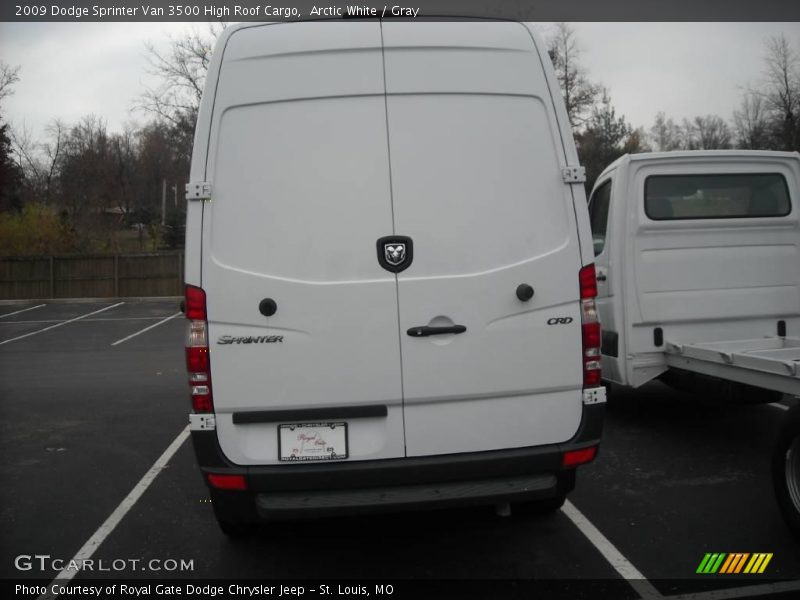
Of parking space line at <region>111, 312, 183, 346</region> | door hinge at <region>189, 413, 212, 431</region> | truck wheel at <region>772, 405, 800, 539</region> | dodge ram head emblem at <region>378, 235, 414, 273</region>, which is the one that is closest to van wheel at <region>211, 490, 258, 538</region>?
door hinge at <region>189, 413, 212, 431</region>

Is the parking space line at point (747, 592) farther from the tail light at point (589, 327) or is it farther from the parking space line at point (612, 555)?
the tail light at point (589, 327)

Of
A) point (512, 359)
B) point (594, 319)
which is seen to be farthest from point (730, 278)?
point (512, 359)

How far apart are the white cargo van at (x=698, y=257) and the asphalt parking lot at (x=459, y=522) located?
91 cm

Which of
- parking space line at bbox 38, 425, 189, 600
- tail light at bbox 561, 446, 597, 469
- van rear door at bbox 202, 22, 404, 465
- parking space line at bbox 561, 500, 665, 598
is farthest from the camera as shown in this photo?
parking space line at bbox 38, 425, 189, 600

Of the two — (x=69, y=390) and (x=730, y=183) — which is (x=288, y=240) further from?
(x=69, y=390)

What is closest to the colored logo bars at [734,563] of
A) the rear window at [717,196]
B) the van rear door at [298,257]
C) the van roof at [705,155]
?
the van rear door at [298,257]

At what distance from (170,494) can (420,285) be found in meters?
2.99

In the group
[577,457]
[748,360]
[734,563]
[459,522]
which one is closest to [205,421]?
[577,457]

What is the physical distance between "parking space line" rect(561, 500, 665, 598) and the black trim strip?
63.6 inches

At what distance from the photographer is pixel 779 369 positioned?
13.9 feet

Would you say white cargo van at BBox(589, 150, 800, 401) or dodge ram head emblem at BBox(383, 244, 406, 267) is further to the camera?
white cargo van at BBox(589, 150, 800, 401)

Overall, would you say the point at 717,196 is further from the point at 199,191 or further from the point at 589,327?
the point at 199,191

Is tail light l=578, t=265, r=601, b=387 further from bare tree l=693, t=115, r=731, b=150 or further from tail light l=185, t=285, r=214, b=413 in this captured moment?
bare tree l=693, t=115, r=731, b=150

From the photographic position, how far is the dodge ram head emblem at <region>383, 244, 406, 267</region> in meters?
3.19
